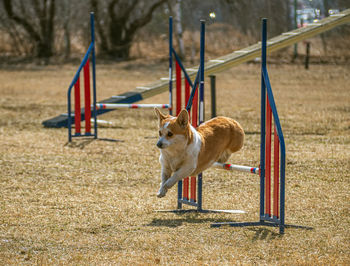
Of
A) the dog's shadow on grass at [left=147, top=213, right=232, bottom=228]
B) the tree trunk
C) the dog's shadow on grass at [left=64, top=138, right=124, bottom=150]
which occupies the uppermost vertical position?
the tree trunk

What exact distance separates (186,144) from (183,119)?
0.22 meters

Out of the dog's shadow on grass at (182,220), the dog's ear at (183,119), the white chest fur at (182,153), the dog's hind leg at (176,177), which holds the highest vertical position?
the dog's ear at (183,119)

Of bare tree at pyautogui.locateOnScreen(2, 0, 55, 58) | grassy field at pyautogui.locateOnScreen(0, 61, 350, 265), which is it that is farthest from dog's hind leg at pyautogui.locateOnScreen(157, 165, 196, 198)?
bare tree at pyautogui.locateOnScreen(2, 0, 55, 58)

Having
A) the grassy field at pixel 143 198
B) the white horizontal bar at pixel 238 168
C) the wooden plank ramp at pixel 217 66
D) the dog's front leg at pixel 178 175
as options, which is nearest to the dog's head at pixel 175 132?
the dog's front leg at pixel 178 175

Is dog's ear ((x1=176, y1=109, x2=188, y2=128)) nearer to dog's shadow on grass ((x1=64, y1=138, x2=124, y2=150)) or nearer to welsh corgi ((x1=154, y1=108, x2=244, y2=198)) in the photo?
welsh corgi ((x1=154, y1=108, x2=244, y2=198))

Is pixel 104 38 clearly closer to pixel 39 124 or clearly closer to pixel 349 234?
pixel 39 124

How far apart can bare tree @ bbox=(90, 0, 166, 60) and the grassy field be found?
41.8ft

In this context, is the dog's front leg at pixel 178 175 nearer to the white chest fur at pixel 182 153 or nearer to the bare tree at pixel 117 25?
the white chest fur at pixel 182 153

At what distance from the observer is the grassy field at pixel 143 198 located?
432 cm

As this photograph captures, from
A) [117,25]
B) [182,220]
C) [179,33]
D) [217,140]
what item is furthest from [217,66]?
[117,25]

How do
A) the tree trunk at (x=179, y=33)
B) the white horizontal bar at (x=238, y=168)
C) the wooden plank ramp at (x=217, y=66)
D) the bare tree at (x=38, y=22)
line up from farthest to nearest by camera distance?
the bare tree at (x=38, y=22), the tree trunk at (x=179, y=33), the wooden plank ramp at (x=217, y=66), the white horizontal bar at (x=238, y=168)

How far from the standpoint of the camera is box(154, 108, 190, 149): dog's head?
4723 mm

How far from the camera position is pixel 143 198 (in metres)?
6.09

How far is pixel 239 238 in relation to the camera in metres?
4.64
